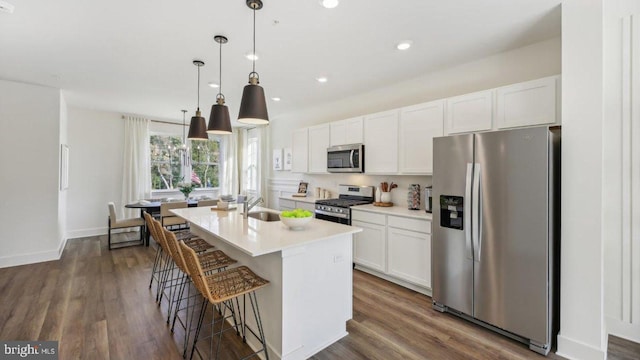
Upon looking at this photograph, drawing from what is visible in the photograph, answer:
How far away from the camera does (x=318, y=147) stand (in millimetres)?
4887

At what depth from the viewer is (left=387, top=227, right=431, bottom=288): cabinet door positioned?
A: 2.98m

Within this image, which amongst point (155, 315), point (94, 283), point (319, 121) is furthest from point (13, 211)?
point (319, 121)

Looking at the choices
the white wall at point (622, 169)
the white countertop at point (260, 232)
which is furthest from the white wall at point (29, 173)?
the white wall at point (622, 169)

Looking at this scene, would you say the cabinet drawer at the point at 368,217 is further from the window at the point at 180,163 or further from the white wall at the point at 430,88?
the window at the point at 180,163

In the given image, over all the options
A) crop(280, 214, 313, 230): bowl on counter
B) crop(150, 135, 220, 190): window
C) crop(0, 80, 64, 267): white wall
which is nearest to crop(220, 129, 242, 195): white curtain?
crop(150, 135, 220, 190): window

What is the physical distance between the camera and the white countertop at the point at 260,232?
1812mm

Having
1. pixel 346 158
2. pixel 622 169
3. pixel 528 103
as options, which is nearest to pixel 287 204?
pixel 346 158

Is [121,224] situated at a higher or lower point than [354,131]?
lower

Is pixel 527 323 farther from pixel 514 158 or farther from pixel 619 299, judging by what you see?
pixel 514 158

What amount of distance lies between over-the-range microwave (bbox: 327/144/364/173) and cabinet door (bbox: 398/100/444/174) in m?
0.65

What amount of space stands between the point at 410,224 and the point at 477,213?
2.83 ft

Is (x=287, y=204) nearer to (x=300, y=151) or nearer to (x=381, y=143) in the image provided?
(x=300, y=151)

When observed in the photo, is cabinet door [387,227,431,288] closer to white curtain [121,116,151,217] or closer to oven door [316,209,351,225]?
oven door [316,209,351,225]

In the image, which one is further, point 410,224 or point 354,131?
point 354,131
